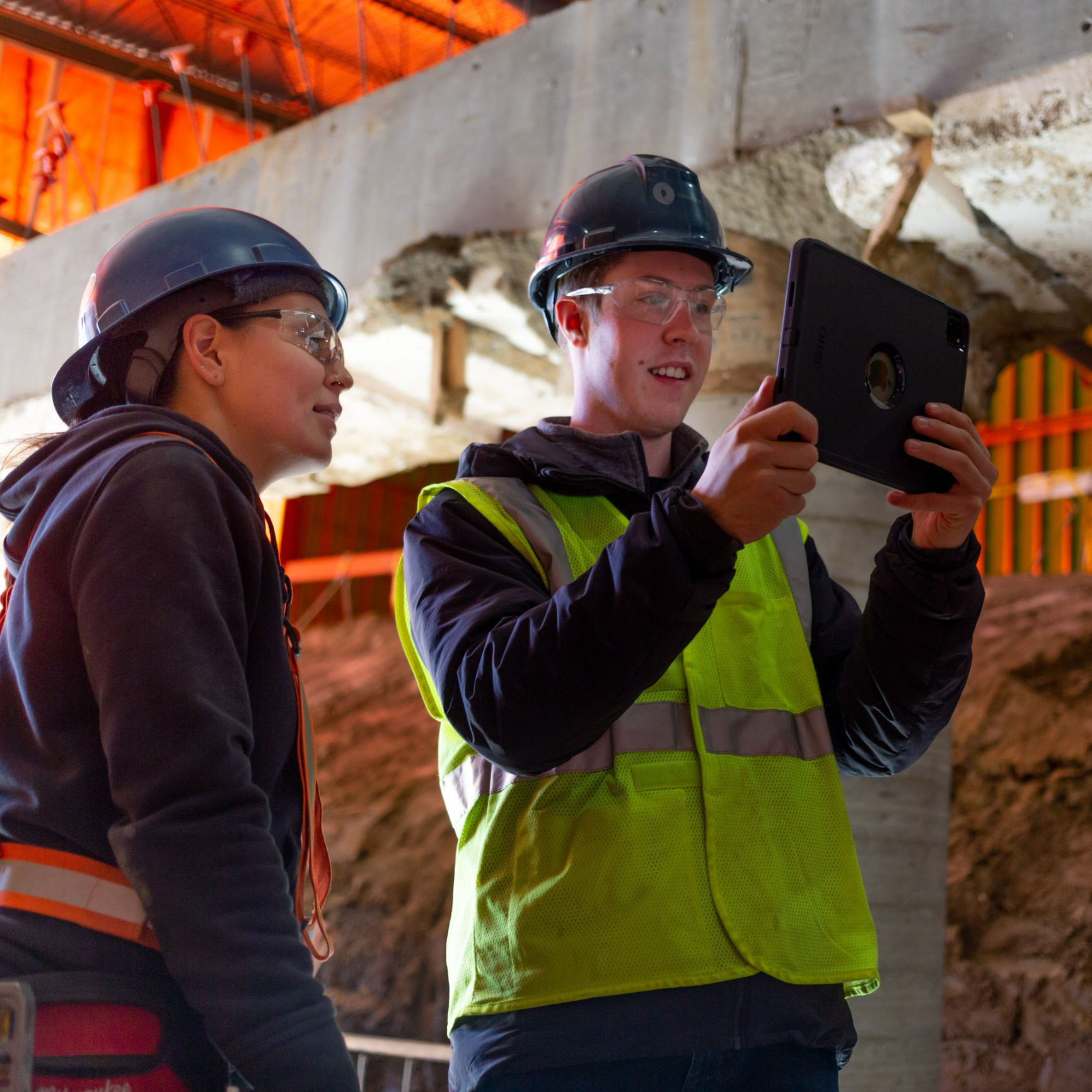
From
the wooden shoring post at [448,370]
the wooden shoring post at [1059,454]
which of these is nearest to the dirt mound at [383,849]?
the wooden shoring post at [448,370]

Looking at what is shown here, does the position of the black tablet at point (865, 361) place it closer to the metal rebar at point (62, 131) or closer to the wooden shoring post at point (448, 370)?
the wooden shoring post at point (448, 370)

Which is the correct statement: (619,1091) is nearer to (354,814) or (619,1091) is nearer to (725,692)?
(725,692)

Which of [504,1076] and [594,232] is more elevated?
[594,232]

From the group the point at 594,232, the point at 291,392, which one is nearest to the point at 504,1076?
the point at 291,392

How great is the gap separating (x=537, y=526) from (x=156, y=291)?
0.66 meters

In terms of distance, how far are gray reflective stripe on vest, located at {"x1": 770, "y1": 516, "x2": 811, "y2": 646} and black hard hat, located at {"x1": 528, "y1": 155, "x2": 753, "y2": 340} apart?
0.51 metres

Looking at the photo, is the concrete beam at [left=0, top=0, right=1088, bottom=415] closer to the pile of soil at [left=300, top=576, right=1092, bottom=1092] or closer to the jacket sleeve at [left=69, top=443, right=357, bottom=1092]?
the jacket sleeve at [left=69, top=443, right=357, bottom=1092]

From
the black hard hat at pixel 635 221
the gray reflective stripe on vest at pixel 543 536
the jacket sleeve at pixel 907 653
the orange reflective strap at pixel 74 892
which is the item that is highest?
the black hard hat at pixel 635 221

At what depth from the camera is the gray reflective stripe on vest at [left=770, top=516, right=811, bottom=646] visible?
203 cm

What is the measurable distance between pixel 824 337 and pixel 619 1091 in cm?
99

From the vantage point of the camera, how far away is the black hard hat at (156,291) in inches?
71.7

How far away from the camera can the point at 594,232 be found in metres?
2.23

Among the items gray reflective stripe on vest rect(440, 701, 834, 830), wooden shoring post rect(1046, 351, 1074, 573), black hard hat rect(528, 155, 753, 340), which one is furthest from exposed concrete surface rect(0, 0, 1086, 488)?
wooden shoring post rect(1046, 351, 1074, 573)

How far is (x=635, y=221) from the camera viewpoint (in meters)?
2.21
